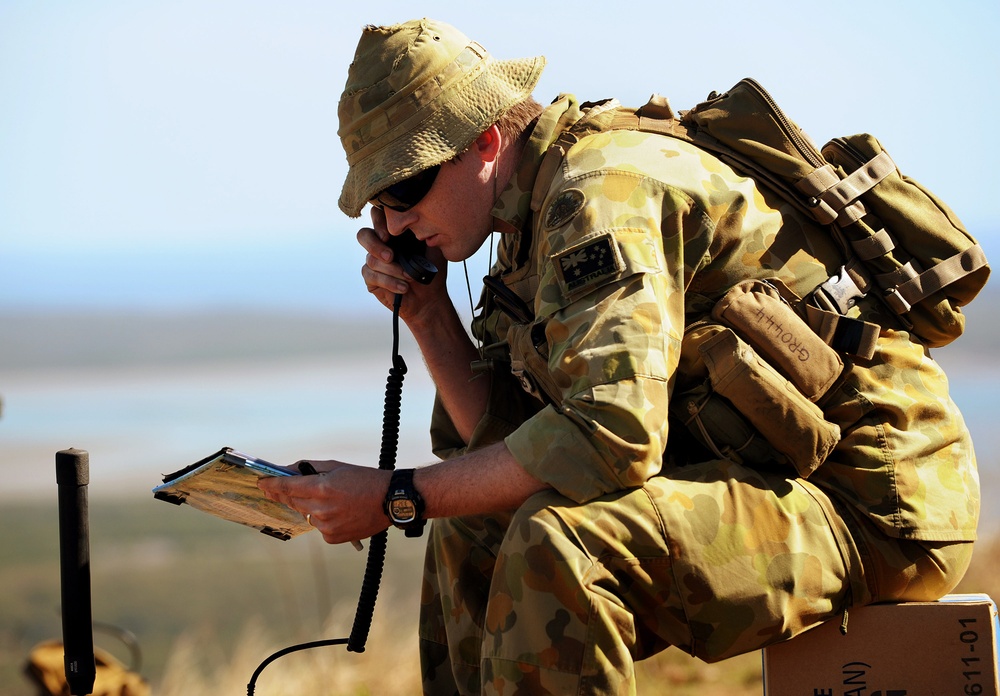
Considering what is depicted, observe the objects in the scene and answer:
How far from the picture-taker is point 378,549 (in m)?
3.98

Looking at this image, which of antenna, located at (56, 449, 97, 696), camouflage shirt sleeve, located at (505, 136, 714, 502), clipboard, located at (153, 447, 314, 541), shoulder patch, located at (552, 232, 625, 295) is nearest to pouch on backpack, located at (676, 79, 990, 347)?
camouflage shirt sleeve, located at (505, 136, 714, 502)

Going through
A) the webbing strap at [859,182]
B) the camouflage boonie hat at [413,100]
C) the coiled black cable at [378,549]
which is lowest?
the coiled black cable at [378,549]

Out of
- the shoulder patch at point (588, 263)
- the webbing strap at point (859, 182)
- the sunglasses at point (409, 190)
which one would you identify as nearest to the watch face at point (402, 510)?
the shoulder patch at point (588, 263)

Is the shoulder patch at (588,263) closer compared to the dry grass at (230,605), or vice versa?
the shoulder patch at (588,263)

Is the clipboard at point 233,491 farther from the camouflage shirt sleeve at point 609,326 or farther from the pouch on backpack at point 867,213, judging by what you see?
the pouch on backpack at point 867,213

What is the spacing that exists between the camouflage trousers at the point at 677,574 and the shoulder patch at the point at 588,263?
0.51 metres

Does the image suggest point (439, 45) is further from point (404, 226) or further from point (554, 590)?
point (554, 590)

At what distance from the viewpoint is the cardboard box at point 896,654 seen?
10.2ft

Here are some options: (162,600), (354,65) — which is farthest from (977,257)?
(162,600)

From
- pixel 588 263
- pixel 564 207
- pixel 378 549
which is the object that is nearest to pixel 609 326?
pixel 588 263

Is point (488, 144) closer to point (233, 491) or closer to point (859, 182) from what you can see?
point (859, 182)

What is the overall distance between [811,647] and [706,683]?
96.1 inches

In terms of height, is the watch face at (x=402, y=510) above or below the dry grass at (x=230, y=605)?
above

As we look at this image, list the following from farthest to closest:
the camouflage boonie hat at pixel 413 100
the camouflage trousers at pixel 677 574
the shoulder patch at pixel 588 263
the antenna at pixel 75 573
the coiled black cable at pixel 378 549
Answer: the coiled black cable at pixel 378 549 → the antenna at pixel 75 573 → the camouflage boonie hat at pixel 413 100 → the shoulder patch at pixel 588 263 → the camouflage trousers at pixel 677 574
